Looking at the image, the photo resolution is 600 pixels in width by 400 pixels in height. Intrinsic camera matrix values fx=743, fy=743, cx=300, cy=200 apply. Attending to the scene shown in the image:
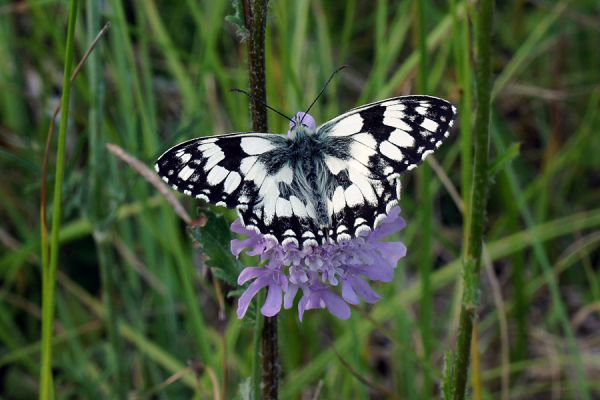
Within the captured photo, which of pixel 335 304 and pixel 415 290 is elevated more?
pixel 415 290

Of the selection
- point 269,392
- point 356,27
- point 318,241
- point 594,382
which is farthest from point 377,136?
point 356,27

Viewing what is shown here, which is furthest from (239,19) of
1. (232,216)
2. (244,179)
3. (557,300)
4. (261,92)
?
(557,300)

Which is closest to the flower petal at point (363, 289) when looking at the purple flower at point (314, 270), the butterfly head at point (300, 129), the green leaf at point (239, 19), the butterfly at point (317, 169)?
the purple flower at point (314, 270)

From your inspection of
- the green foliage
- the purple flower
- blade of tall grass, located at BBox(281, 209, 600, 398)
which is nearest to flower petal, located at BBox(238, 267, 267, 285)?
A: the purple flower

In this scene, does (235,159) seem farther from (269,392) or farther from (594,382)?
(594,382)

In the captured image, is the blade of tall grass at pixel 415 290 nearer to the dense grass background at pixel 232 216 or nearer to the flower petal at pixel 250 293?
the dense grass background at pixel 232 216

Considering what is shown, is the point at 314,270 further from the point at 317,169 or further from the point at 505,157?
the point at 505,157

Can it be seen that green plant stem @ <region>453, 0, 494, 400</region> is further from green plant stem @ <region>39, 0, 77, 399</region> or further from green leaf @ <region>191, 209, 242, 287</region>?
green plant stem @ <region>39, 0, 77, 399</region>
